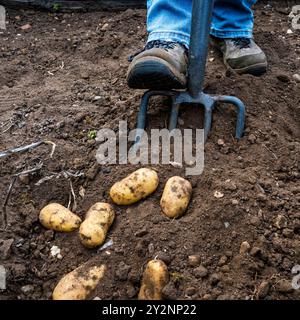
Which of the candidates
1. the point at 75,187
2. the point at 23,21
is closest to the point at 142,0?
the point at 23,21

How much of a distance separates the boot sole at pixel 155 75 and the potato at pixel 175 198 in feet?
1.48

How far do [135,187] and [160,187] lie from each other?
0.13 m

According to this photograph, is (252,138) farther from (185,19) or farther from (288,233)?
(185,19)

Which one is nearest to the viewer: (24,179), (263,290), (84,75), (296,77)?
(263,290)

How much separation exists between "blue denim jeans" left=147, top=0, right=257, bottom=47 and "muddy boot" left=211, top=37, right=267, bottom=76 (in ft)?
0.29

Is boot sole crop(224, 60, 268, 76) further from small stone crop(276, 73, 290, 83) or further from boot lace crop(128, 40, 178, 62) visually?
boot lace crop(128, 40, 178, 62)

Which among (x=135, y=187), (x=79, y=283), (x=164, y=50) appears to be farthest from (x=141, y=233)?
(x=164, y=50)

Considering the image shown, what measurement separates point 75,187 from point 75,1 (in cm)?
203

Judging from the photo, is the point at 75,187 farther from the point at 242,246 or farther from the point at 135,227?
the point at 242,246

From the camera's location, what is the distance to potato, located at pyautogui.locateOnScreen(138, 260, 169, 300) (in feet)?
5.43

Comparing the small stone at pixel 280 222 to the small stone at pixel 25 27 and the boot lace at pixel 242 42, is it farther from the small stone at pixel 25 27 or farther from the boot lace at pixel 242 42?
the small stone at pixel 25 27

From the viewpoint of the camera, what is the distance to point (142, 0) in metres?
3.63

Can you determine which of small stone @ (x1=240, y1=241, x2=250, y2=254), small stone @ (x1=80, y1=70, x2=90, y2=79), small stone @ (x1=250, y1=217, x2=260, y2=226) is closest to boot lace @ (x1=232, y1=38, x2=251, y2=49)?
small stone @ (x1=80, y1=70, x2=90, y2=79)

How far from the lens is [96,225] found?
1817 mm
